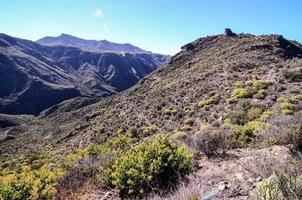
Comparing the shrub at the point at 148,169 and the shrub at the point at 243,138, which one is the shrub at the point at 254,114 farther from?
the shrub at the point at 148,169

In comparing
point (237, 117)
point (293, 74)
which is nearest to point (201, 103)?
point (293, 74)

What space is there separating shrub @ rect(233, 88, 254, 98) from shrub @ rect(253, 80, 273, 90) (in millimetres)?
912

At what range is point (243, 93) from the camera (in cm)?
2658

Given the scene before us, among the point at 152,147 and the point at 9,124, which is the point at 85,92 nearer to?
the point at 9,124

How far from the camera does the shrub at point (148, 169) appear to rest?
7887 millimetres

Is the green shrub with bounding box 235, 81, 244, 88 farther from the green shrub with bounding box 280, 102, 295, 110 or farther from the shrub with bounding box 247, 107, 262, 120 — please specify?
the green shrub with bounding box 280, 102, 295, 110

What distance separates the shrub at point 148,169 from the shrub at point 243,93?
1873cm

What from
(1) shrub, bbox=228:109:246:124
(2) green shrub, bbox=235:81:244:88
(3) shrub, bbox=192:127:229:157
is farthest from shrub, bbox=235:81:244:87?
(3) shrub, bbox=192:127:229:157

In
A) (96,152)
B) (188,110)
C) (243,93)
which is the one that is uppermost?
(243,93)

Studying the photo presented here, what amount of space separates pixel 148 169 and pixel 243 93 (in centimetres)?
2001

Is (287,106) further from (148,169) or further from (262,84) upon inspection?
(148,169)

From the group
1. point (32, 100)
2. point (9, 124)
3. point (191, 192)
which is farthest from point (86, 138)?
point (32, 100)

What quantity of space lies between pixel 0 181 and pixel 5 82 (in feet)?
573

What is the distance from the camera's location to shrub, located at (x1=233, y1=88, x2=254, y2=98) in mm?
26234
